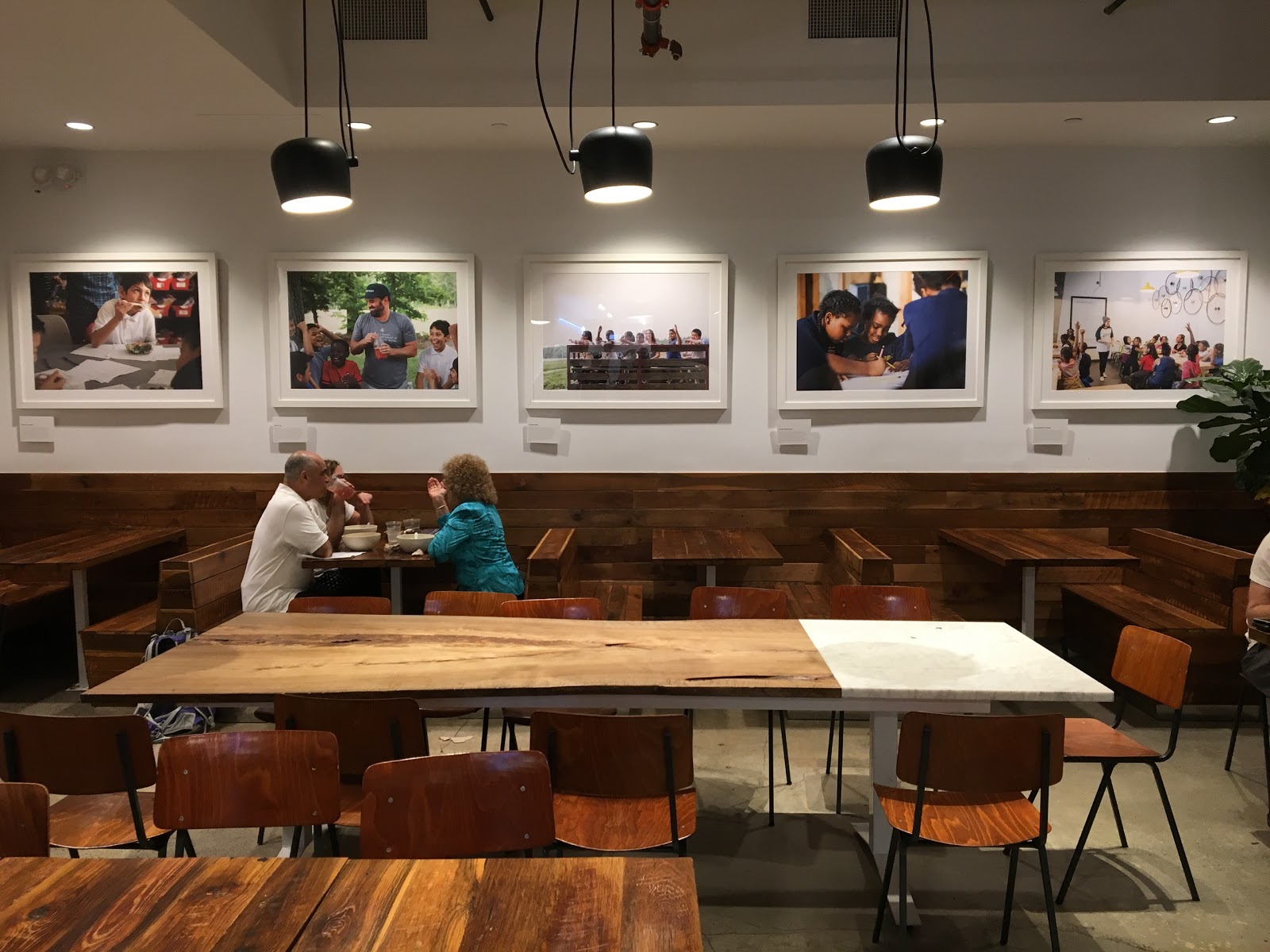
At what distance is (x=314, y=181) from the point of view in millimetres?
3354

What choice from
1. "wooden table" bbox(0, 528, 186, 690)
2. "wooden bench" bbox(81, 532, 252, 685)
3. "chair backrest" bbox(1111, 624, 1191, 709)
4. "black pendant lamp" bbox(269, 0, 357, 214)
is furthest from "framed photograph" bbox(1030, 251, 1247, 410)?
"wooden table" bbox(0, 528, 186, 690)

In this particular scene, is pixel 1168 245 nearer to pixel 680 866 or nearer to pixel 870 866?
pixel 870 866

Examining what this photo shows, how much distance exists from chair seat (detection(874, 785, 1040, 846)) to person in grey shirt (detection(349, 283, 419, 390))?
3.92 m

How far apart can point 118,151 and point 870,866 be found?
18.7 ft

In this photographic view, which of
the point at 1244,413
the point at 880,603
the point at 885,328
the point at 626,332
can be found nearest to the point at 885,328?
the point at 885,328

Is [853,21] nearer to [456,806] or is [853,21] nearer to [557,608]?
[557,608]

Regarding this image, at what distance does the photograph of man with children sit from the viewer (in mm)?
5578

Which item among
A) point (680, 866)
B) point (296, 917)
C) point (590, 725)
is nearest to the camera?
point (296, 917)

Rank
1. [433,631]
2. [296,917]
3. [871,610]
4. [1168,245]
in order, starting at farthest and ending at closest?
[1168,245] → [871,610] → [433,631] → [296,917]

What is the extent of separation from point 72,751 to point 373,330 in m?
3.56

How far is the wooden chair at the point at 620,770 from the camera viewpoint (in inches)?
96.5

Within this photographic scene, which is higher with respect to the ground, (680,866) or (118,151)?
(118,151)

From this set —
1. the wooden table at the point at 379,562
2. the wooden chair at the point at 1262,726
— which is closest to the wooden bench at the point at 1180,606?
the wooden chair at the point at 1262,726

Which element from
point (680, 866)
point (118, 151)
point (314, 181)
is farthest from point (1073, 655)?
point (118, 151)
